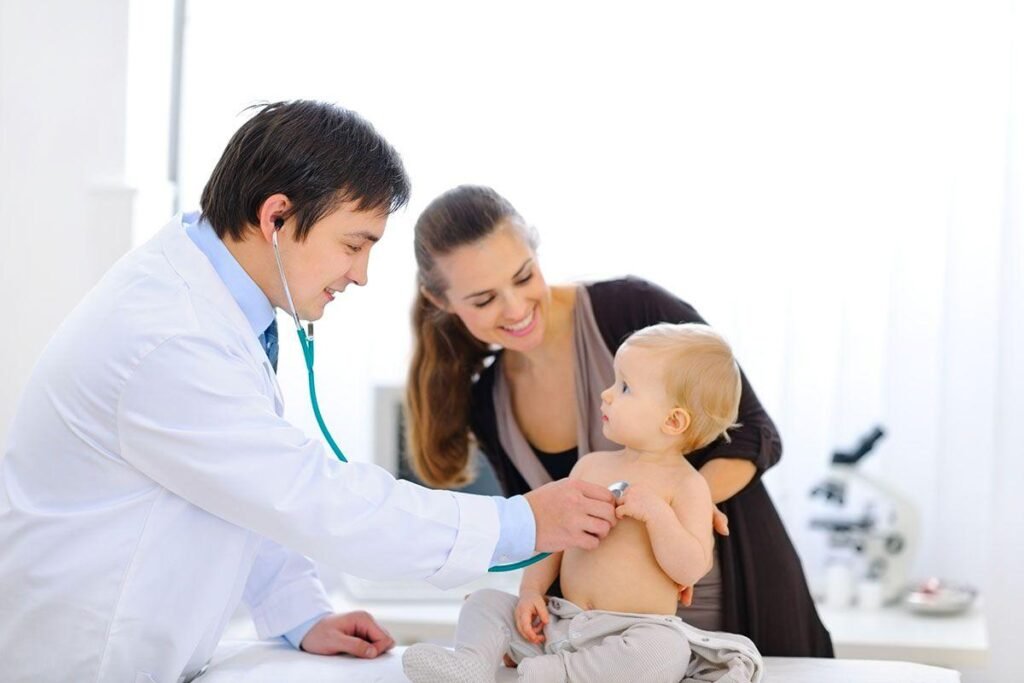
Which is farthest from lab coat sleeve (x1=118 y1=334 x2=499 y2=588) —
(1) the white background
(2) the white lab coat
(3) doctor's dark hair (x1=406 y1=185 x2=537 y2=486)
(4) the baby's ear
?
(1) the white background

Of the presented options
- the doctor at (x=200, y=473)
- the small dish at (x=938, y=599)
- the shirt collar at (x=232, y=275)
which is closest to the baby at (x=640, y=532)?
the doctor at (x=200, y=473)

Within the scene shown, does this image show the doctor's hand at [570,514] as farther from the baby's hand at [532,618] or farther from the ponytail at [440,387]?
the ponytail at [440,387]

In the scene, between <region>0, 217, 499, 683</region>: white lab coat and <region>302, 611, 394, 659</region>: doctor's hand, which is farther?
<region>302, 611, 394, 659</region>: doctor's hand

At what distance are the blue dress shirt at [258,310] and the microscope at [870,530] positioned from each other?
1.49 m

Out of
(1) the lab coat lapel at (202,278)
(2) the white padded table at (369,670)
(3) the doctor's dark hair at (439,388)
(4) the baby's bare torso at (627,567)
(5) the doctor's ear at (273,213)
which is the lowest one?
(2) the white padded table at (369,670)

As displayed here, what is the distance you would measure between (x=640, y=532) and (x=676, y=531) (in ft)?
0.25

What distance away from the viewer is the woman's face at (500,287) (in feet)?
6.30

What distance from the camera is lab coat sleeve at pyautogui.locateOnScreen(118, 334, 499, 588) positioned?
4.78ft

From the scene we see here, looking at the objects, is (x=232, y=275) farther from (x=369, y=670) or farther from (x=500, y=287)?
(x=369, y=670)

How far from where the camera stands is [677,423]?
176 centimetres

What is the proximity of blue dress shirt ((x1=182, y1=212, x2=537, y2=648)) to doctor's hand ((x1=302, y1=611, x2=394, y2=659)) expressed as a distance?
0.41 m

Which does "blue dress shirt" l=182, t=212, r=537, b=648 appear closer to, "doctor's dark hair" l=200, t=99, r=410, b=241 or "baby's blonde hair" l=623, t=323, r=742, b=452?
"doctor's dark hair" l=200, t=99, r=410, b=241

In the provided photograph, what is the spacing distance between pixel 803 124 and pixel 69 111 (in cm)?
172

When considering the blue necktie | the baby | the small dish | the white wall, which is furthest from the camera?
the small dish
